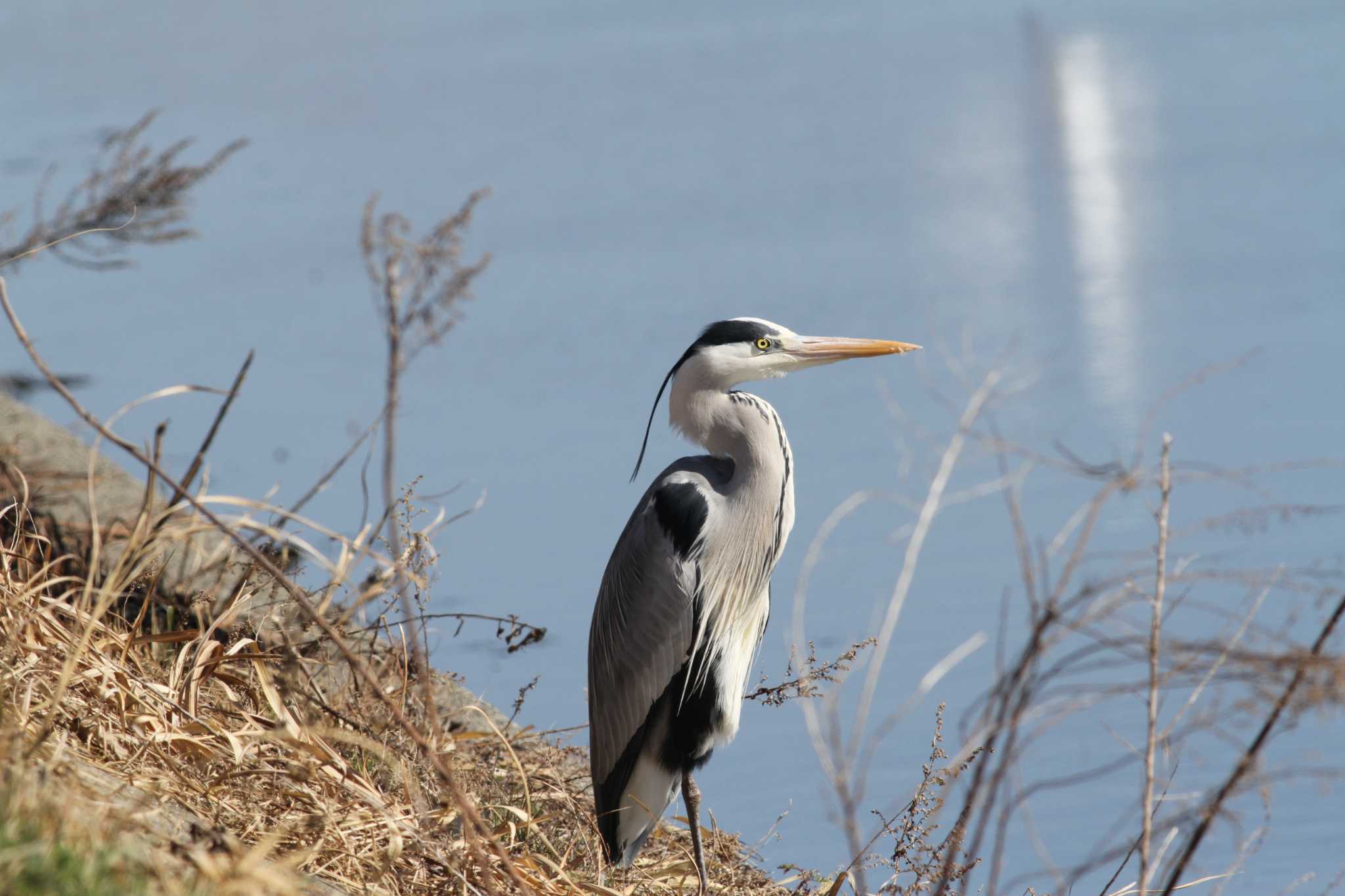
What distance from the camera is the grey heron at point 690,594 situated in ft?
12.6

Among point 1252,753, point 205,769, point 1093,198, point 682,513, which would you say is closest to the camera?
point 1252,753

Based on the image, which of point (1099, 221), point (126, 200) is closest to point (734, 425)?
point (126, 200)

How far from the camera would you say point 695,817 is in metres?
3.71

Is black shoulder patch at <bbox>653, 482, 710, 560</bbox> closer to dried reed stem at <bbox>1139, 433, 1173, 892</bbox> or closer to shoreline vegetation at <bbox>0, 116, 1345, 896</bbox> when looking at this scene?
shoreline vegetation at <bbox>0, 116, 1345, 896</bbox>

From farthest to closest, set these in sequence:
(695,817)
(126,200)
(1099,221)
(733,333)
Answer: (1099,221) < (126,200) < (733,333) < (695,817)

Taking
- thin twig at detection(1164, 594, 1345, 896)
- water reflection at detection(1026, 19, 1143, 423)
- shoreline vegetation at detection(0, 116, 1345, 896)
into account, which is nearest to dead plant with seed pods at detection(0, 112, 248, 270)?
shoreline vegetation at detection(0, 116, 1345, 896)

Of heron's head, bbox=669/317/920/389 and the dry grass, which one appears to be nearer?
the dry grass

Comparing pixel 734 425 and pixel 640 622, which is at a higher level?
pixel 734 425

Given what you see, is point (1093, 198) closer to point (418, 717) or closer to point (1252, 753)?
point (418, 717)

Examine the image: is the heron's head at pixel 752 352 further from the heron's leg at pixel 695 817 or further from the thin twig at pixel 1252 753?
the thin twig at pixel 1252 753

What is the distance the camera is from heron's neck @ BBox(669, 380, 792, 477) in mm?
3830

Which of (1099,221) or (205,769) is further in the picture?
(1099,221)

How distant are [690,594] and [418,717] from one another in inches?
28.9

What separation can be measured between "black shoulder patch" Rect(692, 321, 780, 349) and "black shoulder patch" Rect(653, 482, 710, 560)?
403 millimetres
